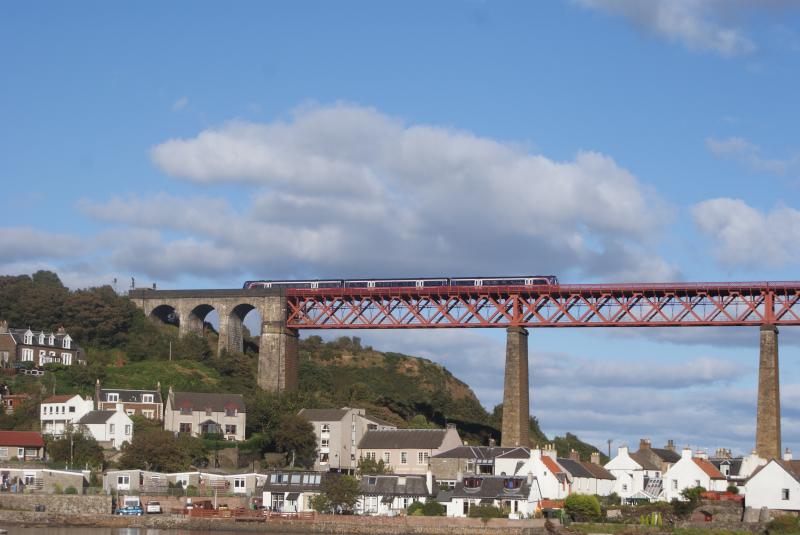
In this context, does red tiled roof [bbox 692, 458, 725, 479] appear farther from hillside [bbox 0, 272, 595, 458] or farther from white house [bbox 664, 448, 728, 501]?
hillside [bbox 0, 272, 595, 458]

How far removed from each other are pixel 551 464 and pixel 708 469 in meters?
13.9

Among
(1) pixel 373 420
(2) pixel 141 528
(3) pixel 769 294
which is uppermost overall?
(3) pixel 769 294

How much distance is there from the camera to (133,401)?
118562mm

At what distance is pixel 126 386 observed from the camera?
127 meters

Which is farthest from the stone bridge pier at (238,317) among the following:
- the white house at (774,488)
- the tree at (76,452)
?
the white house at (774,488)

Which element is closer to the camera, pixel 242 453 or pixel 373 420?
pixel 242 453

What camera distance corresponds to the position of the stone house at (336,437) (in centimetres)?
11275

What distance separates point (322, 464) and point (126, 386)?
964 inches

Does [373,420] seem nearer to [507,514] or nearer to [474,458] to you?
[474,458]

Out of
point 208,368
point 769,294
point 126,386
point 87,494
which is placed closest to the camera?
point 87,494

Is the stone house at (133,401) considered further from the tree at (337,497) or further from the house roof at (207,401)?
the tree at (337,497)

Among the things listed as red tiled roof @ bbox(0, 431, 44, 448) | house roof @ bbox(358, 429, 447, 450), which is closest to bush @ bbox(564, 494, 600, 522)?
house roof @ bbox(358, 429, 447, 450)

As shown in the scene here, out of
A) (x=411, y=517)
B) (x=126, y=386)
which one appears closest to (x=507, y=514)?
(x=411, y=517)

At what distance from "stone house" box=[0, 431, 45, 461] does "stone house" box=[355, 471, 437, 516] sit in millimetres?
28788
